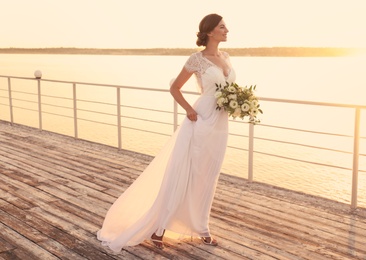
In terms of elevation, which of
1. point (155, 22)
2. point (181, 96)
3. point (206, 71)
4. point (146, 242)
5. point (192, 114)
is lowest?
point (146, 242)

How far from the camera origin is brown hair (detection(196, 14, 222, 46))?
281cm

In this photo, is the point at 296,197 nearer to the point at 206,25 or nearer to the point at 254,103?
the point at 254,103

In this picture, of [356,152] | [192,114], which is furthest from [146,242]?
[356,152]

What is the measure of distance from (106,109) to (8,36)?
31.3 ft

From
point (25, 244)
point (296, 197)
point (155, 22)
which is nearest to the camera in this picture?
point (25, 244)

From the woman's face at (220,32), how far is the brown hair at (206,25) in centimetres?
2

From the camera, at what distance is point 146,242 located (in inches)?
123

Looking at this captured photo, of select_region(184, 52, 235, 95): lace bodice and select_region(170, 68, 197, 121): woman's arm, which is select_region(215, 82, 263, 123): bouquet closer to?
select_region(184, 52, 235, 95): lace bodice

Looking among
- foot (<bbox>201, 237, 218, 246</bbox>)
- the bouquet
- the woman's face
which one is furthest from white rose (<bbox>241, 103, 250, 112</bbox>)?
foot (<bbox>201, 237, 218, 246</bbox>)

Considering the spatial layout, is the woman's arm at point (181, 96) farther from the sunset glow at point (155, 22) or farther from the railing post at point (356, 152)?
the sunset glow at point (155, 22)

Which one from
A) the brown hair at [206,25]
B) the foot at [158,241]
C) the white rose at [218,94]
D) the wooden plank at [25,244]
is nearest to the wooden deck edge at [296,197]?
the foot at [158,241]

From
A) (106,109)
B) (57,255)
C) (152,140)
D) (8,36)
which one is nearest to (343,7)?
(106,109)

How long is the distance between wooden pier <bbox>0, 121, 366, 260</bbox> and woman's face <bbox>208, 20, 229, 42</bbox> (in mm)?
1244

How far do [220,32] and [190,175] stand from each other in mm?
859
